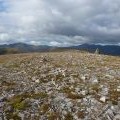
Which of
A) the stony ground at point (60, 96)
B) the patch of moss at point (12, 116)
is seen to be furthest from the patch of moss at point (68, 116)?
the patch of moss at point (12, 116)

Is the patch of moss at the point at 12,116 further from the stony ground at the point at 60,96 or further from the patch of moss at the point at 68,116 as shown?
the patch of moss at the point at 68,116

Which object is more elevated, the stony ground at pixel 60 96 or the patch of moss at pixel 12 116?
the stony ground at pixel 60 96

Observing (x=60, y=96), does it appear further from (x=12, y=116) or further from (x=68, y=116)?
(x=12, y=116)

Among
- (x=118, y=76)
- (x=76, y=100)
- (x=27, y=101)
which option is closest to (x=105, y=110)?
(x=76, y=100)

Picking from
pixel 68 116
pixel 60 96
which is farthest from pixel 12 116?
pixel 60 96

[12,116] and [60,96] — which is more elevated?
[60,96]

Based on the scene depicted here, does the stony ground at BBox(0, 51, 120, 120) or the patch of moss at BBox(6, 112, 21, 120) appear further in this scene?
the stony ground at BBox(0, 51, 120, 120)

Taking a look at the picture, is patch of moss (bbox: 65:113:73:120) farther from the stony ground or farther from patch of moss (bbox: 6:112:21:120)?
patch of moss (bbox: 6:112:21:120)

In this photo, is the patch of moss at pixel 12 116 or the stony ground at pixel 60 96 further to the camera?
the stony ground at pixel 60 96

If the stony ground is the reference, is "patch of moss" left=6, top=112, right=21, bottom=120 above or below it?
below

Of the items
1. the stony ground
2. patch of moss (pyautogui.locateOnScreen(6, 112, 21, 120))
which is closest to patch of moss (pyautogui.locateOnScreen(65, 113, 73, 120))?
the stony ground

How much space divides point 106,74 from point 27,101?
544 inches

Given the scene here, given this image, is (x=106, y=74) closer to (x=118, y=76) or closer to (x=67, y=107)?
(x=118, y=76)

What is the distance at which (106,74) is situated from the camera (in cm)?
3544
